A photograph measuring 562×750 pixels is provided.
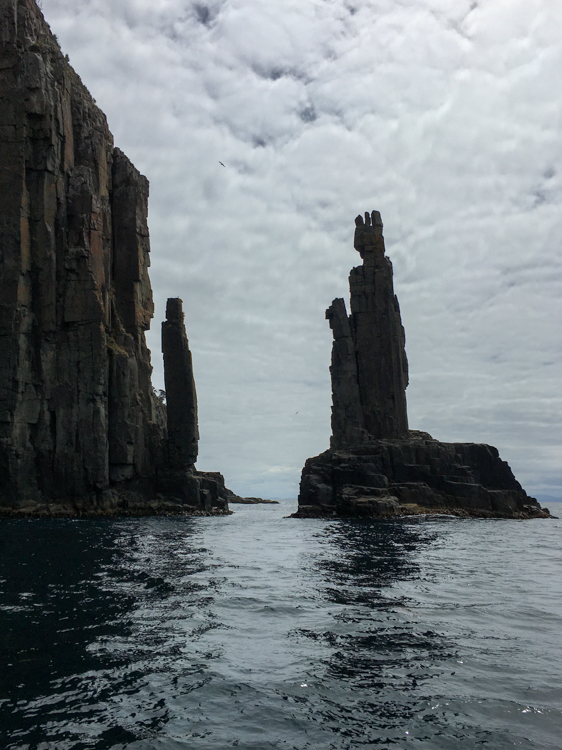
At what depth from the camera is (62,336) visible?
6762 centimetres

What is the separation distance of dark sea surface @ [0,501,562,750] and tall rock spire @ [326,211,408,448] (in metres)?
68.8

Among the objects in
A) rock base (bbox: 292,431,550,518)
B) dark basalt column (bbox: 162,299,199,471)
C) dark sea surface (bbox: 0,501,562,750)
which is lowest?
dark sea surface (bbox: 0,501,562,750)

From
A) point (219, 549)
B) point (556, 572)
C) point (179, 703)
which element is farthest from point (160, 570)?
point (556, 572)

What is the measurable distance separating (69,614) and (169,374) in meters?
64.7

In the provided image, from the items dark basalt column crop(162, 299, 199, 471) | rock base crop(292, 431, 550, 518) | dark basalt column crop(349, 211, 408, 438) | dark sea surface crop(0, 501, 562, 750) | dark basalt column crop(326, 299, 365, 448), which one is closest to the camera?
dark sea surface crop(0, 501, 562, 750)

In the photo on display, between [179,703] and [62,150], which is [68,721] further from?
[62,150]

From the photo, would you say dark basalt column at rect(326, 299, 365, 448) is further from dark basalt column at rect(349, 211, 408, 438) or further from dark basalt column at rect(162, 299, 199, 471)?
dark basalt column at rect(162, 299, 199, 471)

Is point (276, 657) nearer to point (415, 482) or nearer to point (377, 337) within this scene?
point (415, 482)

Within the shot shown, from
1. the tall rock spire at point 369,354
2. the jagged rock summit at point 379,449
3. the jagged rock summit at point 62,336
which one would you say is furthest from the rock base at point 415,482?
the jagged rock summit at point 62,336

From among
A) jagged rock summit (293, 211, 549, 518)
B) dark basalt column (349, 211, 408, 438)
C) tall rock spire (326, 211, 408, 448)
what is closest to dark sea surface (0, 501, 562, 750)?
jagged rock summit (293, 211, 549, 518)

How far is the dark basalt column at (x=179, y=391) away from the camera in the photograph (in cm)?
7638

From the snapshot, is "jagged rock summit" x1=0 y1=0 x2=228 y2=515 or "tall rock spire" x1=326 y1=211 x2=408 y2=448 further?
"tall rock spire" x1=326 y1=211 x2=408 y2=448

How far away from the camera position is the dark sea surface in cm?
873

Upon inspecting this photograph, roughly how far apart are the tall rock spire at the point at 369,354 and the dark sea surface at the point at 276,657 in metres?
68.8
